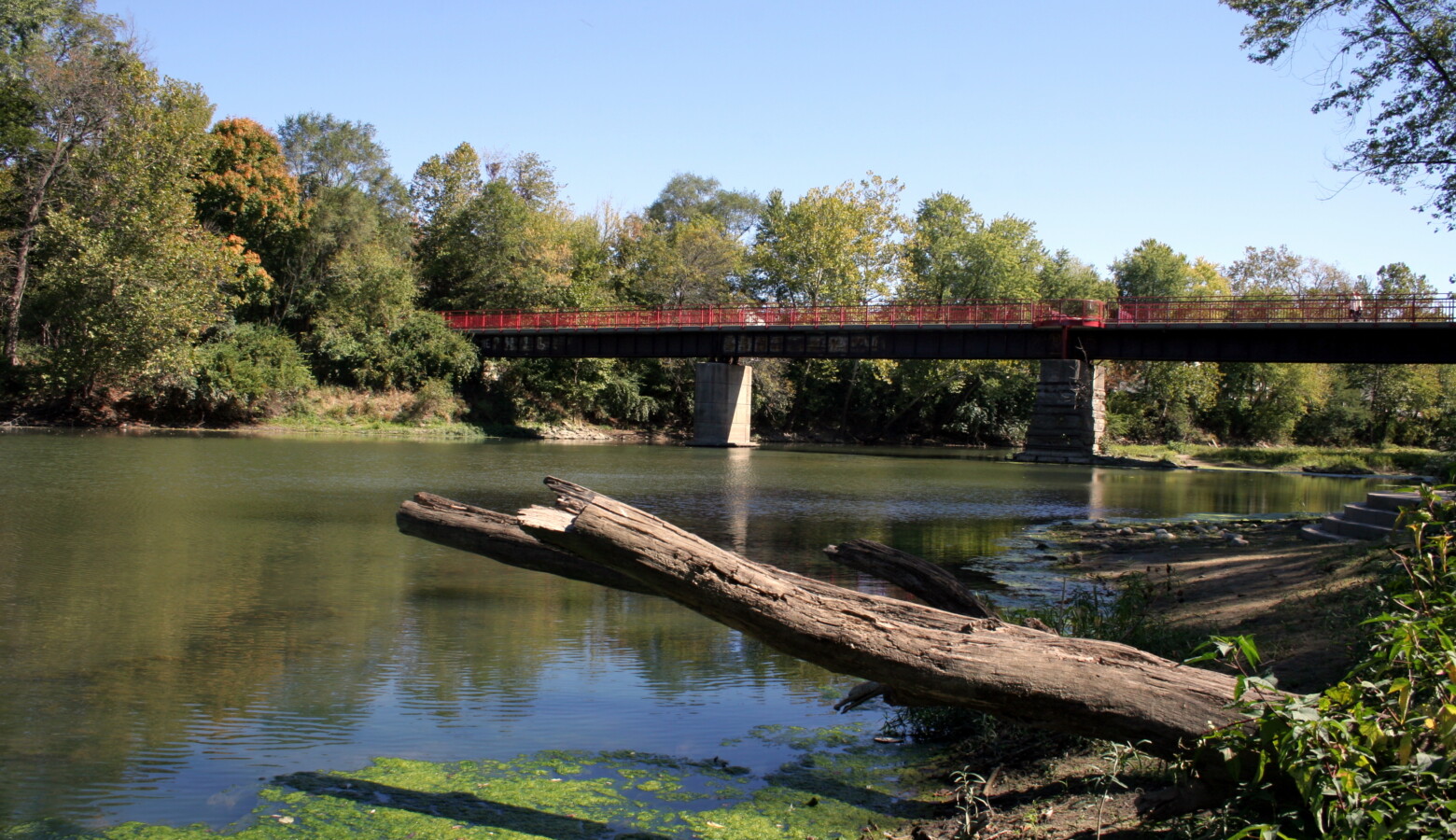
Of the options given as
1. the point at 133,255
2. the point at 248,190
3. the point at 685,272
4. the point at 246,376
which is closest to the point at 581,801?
the point at 133,255

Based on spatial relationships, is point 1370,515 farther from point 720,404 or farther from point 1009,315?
point 720,404

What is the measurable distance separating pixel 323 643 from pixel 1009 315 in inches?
1737

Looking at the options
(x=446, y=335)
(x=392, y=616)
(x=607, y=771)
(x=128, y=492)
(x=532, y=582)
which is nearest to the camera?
(x=607, y=771)

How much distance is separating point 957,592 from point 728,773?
196cm

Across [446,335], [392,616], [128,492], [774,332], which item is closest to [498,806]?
[392,616]

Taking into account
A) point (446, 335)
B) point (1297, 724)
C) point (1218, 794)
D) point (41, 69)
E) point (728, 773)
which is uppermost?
point (41, 69)

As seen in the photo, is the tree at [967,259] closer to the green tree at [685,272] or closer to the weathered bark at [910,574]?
the green tree at [685,272]

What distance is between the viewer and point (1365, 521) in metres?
15.2

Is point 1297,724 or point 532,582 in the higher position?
point 1297,724

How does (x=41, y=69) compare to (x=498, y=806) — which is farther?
(x=41, y=69)

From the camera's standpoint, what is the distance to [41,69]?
44.6m

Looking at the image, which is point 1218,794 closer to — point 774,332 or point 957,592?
point 957,592

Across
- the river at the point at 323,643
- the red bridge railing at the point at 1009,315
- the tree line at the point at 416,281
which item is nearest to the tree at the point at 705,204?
the tree line at the point at 416,281

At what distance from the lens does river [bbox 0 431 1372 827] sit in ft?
22.5
